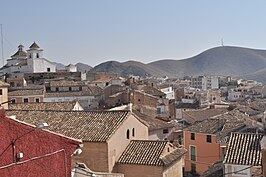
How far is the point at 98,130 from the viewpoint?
954 inches

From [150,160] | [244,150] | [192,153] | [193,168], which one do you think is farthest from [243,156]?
[192,153]

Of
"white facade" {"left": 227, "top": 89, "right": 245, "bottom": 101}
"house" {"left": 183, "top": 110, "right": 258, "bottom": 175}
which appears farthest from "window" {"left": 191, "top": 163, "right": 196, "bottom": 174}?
"white facade" {"left": 227, "top": 89, "right": 245, "bottom": 101}

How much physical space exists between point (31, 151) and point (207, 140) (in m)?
26.2

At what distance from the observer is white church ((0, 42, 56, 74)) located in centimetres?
8438

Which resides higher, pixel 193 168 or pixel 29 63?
pixel 29 63

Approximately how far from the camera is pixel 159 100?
213 feet

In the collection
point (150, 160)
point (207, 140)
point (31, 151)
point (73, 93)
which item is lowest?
point (207, 140)

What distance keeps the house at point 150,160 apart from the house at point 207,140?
11.1m

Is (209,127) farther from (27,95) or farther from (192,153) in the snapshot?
(27,95)

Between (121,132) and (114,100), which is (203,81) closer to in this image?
(114,100)

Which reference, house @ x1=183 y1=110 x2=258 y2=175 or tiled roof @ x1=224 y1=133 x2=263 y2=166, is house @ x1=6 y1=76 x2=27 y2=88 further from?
tiled roof @ x1=224 y1=133 x2=263 y2=166

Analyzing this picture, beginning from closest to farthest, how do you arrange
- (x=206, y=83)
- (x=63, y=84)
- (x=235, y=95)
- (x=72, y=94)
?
(x=72, y=94)
(x=63, y=84)
(x=235, y=95)
(x=206, y=83)

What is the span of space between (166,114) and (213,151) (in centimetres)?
2844

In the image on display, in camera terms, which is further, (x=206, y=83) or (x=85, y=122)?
(x=206, y=83)
